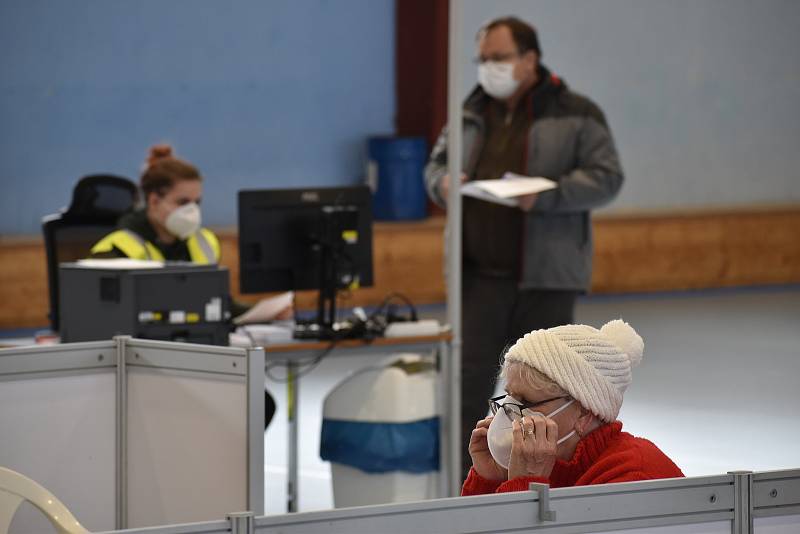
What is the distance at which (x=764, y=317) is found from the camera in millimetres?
9727

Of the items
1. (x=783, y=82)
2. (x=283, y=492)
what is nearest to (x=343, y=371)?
(x=283, y=492)

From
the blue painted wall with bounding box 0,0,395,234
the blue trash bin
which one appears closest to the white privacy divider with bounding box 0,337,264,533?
the blue painted wall with bounding box 0,0,395,234

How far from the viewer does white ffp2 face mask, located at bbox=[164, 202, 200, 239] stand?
4723mm

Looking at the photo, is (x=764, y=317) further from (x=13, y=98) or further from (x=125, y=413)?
(x=125, y=413)

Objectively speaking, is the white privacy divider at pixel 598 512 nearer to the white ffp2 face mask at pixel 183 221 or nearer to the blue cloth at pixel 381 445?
the blue cloth at pixel 381 445

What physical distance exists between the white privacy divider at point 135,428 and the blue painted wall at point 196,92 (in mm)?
5997

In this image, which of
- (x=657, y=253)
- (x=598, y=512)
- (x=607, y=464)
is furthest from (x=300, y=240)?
(x=657, y=253)

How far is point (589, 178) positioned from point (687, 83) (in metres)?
6.41

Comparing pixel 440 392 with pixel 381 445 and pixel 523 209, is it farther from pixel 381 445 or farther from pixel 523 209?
pixel 523 209

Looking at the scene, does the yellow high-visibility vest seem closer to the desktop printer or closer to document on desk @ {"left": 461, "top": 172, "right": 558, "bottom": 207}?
the desktop printer

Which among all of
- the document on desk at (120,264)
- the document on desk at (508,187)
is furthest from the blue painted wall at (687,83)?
the document on desk at (120,264)

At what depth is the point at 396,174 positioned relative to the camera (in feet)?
32.2

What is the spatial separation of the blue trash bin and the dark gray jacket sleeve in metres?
4.89

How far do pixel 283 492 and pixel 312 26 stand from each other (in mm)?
5273
